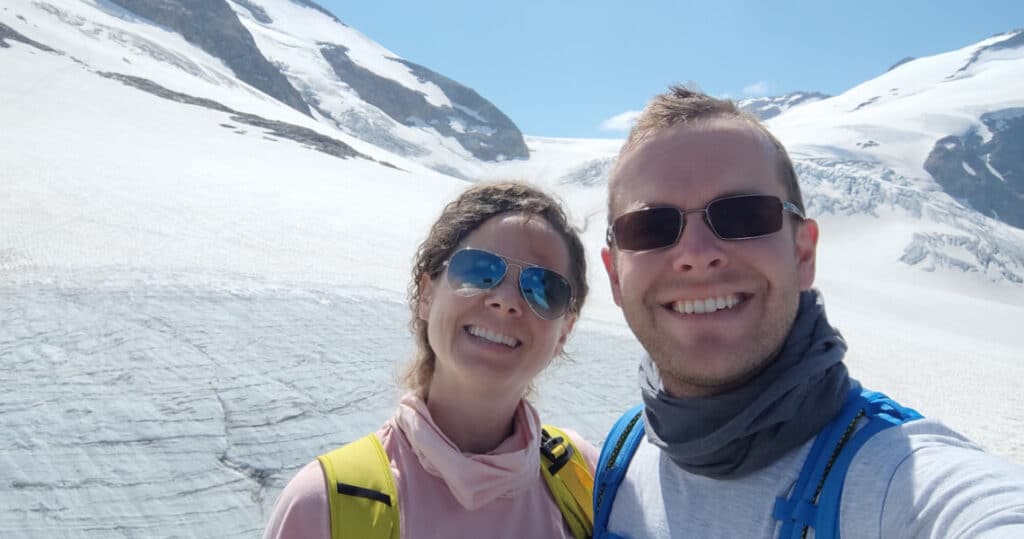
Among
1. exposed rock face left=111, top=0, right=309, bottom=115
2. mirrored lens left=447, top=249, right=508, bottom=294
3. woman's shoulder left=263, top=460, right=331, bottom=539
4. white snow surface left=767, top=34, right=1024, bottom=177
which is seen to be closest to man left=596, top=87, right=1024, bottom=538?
mirrored lens left=447, top=249, right=508, bottom=294

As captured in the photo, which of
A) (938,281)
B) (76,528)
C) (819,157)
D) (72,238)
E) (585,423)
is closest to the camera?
(76,528)

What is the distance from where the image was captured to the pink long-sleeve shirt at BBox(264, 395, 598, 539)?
5.41ft

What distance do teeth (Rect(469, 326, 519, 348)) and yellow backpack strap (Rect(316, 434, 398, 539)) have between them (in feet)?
1.69

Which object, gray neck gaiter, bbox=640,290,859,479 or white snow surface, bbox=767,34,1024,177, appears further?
white snow surface, bbox=767,34,1024,177

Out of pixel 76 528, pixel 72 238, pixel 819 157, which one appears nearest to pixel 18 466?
pixel 76 528

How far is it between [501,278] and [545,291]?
0.17 meters

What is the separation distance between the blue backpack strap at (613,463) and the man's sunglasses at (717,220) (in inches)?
23.2

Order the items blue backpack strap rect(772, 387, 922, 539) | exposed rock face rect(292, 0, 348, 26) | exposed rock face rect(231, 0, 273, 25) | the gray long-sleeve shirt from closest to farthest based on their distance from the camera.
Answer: the gray long-sleeve shirt, blue backpack strap rect(772, 387, 922, 539), exposed rock face rect(231, 0, 273, 25), exposed rock face rect(292, 0, 348, 26)

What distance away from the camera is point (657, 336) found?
1.71 meters

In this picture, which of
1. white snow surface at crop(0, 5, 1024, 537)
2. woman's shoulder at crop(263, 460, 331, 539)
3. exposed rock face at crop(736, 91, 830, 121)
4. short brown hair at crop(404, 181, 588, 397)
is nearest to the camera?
woman's shoulder at crop(263, 460, 331, 539)

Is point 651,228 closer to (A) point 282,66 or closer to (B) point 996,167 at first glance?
(B) point 996,167

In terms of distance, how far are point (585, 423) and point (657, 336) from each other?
151 inches

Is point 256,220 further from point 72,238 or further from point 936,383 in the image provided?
point 936,383

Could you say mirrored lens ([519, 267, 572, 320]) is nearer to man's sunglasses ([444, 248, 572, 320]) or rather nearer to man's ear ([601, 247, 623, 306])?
man's sunglasses ([444, 248, 572, 320])
